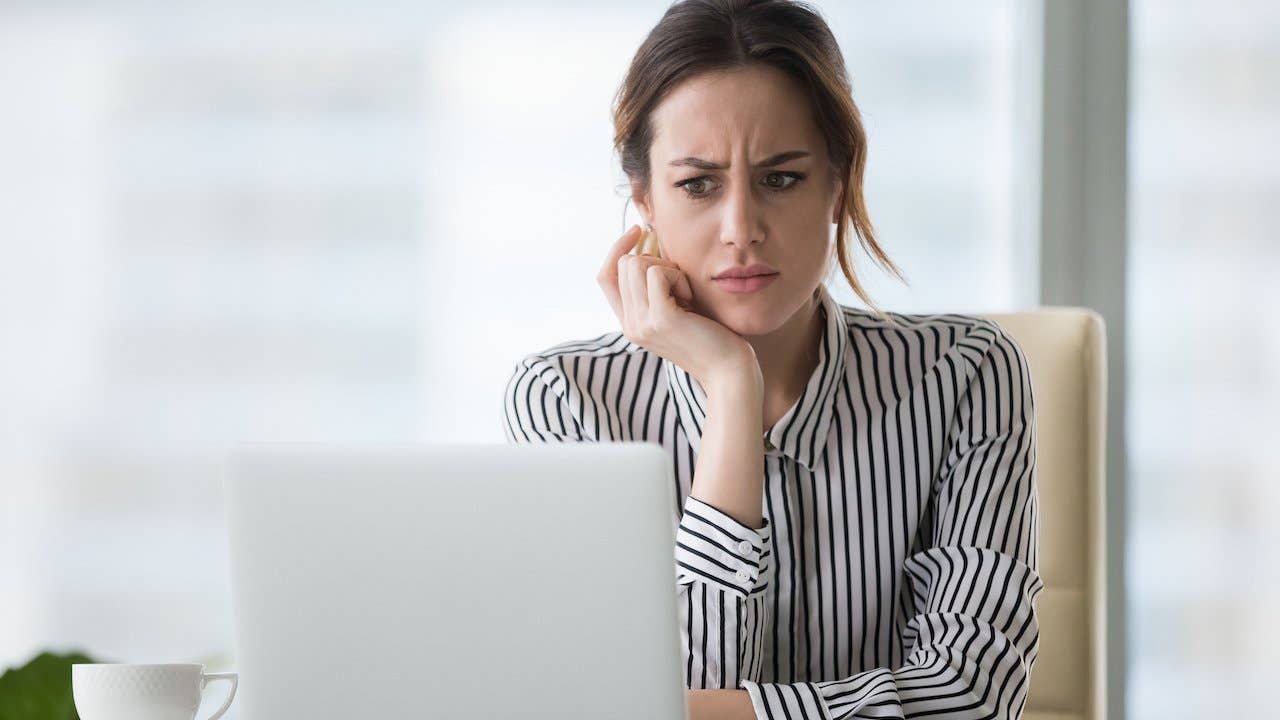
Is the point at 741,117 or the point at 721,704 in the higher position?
the point at 741,117

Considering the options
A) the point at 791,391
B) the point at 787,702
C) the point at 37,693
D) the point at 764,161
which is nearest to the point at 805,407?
the point at 791,391

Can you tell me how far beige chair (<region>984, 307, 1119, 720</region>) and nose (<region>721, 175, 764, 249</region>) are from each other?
496 mm

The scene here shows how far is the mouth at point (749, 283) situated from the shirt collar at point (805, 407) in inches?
5.0

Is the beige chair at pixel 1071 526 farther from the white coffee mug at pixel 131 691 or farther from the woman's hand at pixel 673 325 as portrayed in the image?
the white coffee mug at pixel 131 691

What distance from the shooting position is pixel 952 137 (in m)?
2.11

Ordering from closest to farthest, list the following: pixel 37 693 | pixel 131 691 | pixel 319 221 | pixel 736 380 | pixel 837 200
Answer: pixel 131 691, pixel 37 693, pixel 736 380, pixel 837 200, pixel 319 221

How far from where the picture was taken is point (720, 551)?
3.64ft

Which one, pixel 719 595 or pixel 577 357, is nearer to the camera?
pixel 719 595

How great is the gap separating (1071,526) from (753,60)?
0.76m

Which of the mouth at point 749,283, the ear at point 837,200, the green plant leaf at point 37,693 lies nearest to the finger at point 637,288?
the mouth at point 749,283

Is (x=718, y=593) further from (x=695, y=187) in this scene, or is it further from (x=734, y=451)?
(x=695, y=187)

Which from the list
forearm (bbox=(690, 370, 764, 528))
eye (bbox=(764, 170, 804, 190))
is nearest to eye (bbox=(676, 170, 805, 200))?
eye (bbox=(764, 170, 804, 190))

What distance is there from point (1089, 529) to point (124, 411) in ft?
5.71

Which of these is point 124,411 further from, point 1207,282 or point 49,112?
point 1207,282
